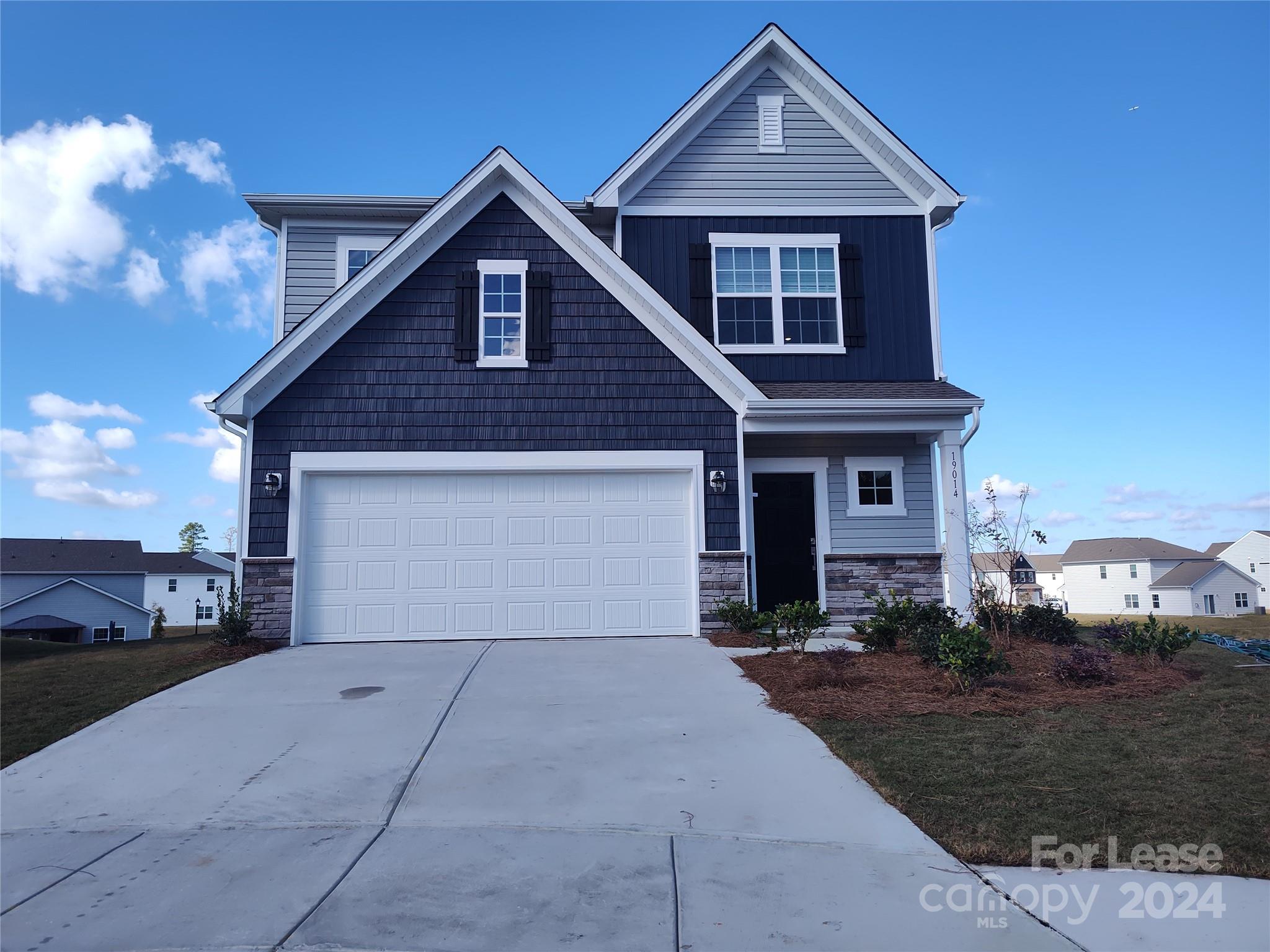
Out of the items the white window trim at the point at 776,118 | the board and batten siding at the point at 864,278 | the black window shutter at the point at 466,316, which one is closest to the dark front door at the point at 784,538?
the board and batten siding at the point at 864,278

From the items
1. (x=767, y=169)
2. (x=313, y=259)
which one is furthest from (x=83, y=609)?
(x=767, y=169)

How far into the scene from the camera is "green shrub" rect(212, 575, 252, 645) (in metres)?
9.84

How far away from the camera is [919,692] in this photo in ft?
23.3

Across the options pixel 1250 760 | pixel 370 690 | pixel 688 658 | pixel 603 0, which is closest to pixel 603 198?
pixel 603 0

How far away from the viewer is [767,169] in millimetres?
13016

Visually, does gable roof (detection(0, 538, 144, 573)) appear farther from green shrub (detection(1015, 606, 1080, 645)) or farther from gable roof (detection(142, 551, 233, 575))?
green shrub (detection(1015, 606, 1080, 645))

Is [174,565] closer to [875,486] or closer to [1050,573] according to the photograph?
[875,486]

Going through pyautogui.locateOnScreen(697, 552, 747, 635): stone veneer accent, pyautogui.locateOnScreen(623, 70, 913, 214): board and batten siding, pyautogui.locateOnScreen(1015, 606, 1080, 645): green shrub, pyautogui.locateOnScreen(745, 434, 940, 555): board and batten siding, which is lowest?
pyautogui.locateOnScreen(1015, 606, 1080, 645): green shrub

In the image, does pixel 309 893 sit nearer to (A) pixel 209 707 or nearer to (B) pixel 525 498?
(A) pixel 209 707

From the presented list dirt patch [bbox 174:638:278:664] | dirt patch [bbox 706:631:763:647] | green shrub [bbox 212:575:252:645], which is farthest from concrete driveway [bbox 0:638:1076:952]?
green shrub [bbox 212:575:252:645]

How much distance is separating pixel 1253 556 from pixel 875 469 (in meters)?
54.2

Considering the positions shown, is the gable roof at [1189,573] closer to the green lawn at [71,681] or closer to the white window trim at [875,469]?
the white window trim at [875,469]

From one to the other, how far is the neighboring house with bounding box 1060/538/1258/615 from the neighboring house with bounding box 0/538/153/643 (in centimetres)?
5554

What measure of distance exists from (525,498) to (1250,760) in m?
8.05
